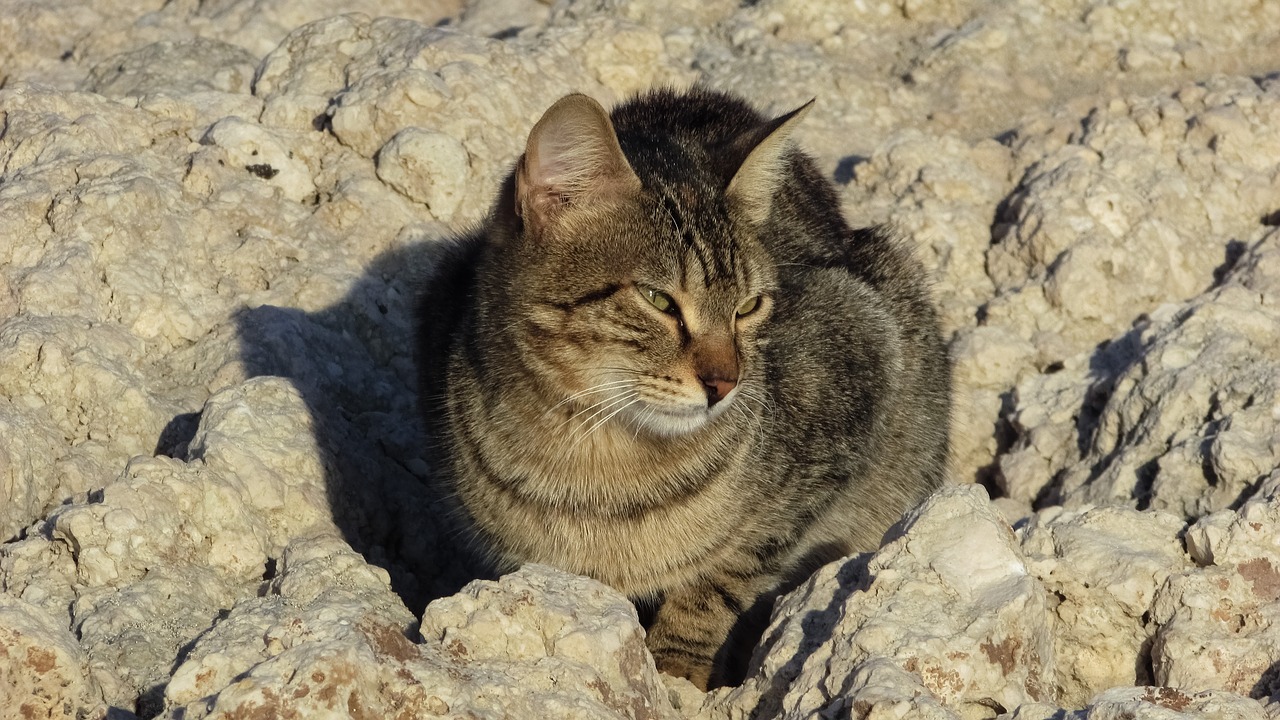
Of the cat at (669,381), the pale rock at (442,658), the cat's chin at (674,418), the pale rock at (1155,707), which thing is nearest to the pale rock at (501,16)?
the cat at (669,381)

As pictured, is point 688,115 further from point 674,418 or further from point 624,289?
point 674,418

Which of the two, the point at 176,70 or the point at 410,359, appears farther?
the point at 176,70

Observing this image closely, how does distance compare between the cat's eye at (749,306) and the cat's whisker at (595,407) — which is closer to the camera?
the cat's whisker at (595,407)

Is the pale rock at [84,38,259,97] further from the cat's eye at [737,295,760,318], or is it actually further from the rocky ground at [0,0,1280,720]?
the cat's eye at [737,295,760,318]

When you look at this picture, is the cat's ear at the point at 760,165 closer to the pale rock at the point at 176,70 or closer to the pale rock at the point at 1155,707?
the pale rock at the point at 1155,707

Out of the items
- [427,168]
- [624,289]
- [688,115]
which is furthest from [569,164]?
[427,168]
